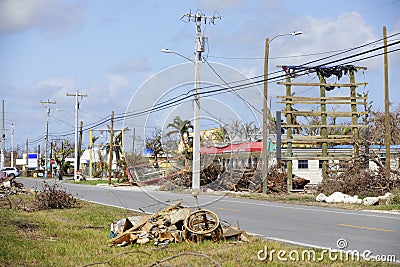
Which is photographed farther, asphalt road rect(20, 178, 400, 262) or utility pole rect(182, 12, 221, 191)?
utility pole rect(182, 12, 221, 191)

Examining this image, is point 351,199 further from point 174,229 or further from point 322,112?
point 174,229

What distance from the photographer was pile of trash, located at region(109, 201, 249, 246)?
36.8 feet

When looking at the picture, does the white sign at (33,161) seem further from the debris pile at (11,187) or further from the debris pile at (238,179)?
the debris pile at (11,187)

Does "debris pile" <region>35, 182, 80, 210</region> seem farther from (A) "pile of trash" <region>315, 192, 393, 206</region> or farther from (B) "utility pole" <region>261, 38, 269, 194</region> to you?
(B) "utility pole" <region>261, 38, 269, 194</region>

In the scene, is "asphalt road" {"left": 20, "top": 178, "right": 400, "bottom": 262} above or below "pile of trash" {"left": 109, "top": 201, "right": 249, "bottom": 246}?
below

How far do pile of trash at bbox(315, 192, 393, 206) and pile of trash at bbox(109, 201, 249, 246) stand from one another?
546 inches

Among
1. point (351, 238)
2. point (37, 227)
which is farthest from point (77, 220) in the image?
point (351, 238)

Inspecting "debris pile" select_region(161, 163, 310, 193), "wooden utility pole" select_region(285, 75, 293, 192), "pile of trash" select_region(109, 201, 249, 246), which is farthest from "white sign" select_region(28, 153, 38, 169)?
"pile of trash" select_region(109, 201, 249, 246)

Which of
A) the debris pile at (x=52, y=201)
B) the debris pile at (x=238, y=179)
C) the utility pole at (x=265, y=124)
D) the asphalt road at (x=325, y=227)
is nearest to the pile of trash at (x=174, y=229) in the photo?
the asphalt road at (x=325, y=227)

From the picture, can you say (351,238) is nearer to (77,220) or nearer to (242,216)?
(242,216)

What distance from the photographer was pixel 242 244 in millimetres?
11219

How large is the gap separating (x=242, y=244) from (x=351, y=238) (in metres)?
3.09

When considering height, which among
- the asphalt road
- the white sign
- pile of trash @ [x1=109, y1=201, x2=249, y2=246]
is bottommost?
the asphalt road

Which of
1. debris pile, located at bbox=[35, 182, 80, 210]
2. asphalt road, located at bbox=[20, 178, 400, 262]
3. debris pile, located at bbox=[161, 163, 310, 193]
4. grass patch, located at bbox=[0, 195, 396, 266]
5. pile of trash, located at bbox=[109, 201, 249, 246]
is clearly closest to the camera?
grass patch, located at bbox=[0, 195, 396, 266]
